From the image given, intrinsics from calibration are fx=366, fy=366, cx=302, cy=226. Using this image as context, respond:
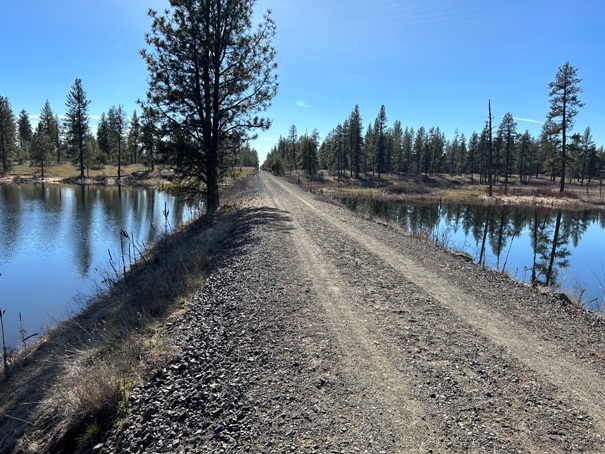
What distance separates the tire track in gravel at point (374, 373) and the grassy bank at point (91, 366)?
Result: 2.77 metres

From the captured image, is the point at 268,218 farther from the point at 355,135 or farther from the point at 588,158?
the point at 588,158

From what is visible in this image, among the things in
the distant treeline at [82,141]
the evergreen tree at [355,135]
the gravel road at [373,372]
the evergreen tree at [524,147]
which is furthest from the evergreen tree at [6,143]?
the evergreen tree at [524,147]

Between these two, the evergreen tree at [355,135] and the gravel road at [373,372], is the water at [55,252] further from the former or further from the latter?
the evergreen tree at [355,135]

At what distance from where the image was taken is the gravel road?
383 centimetres

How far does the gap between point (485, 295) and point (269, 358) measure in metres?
5.42

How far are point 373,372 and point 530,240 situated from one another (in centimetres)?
2342

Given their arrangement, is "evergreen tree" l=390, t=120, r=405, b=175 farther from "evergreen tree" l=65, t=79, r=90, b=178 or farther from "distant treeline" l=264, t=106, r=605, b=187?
"evergreen tree" l=65, t=79, r=90, b=178

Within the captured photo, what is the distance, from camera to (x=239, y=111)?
68.3 ft

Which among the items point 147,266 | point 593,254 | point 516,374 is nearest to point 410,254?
point 516,374

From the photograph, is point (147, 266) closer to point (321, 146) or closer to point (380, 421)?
point (380, 421)

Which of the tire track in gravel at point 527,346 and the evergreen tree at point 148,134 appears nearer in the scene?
the tire track in gravel at point 527,346

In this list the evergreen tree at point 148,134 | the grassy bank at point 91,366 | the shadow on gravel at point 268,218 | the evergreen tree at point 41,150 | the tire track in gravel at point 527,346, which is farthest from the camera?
the evergreen tree at point 41,150

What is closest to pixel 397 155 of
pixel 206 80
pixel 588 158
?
pixel 588 158

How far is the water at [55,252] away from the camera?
12953 mm
